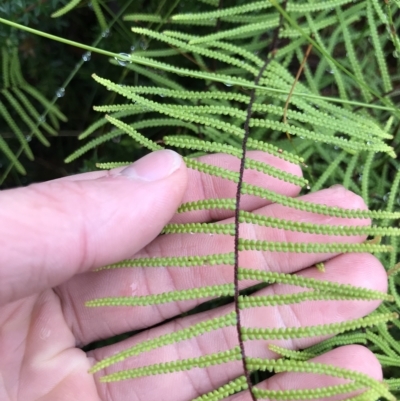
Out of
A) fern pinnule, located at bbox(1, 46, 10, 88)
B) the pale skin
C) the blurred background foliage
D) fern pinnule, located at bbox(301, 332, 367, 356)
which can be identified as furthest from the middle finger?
fern pinnule, located at bbox(1, 46, 10, 88)

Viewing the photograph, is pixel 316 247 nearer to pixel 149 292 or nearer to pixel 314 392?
pixel 314 392

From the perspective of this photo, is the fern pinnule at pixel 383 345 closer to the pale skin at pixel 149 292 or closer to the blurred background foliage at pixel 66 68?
the pale skin at pixel 149 292

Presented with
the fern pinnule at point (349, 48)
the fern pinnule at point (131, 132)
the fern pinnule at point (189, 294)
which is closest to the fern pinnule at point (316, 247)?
the fern pinnule at point (189, 294)

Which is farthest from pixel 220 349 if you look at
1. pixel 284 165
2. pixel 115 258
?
pixel 284 165

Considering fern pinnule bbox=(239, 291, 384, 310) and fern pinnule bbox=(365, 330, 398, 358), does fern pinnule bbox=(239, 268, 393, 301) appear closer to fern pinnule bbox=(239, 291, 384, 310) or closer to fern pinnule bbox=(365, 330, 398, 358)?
fern pinnule bbox=(239, 291, 384, 310)

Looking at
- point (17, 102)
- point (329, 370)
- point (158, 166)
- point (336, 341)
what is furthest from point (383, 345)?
point (17, 102)

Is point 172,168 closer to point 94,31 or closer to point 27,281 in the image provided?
point 27,281

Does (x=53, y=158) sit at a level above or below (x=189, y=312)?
above

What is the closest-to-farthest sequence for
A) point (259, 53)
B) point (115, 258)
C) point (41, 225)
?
point (41, 225)
point (115, 258)
point (259, 53)
